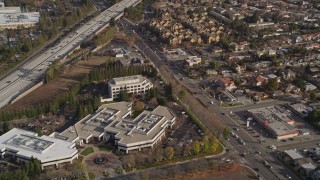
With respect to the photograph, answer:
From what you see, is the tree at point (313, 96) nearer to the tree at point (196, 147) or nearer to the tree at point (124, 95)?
the tree at point (196, 147)

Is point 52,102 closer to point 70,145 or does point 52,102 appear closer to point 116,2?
point 70,145

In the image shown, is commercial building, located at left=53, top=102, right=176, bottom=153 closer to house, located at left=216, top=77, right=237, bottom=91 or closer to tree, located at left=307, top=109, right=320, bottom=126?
house, located at left=216, top=77, right=237, bottom=91

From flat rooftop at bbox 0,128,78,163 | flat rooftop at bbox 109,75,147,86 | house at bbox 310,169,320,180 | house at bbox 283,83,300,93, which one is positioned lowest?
house at bbox 310,169,320,180

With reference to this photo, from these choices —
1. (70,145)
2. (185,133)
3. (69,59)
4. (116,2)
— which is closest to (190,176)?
(185,133)

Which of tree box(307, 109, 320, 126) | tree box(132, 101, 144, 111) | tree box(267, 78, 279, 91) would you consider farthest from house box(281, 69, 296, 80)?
tree box(132, 101, 144, 111)

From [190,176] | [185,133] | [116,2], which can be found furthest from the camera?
[116,2]

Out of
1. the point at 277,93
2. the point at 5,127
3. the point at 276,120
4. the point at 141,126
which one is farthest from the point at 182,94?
the point at 5,127
